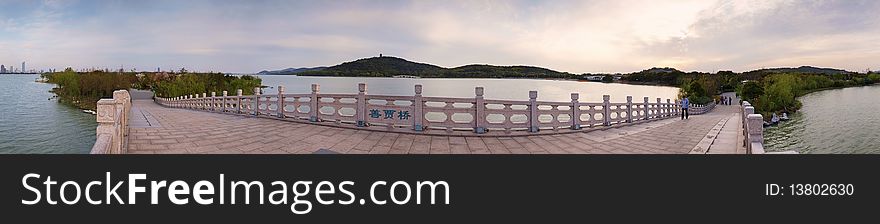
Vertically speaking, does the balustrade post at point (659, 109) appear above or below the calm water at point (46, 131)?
above

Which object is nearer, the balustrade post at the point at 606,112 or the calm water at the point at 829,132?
the balustrade post at the point at 606,112

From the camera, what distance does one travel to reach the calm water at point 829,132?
23.5 m

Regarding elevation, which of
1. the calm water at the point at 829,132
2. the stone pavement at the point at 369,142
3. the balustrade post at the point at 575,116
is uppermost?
the balustrade post at the point at 575,116

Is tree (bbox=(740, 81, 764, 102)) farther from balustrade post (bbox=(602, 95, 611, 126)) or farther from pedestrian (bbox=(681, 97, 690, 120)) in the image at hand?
balustrade post (bbox=(602, 95, 611, 126))

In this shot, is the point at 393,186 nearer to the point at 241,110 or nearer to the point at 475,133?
the point at 475,133

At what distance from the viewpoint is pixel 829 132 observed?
28078 millimetres

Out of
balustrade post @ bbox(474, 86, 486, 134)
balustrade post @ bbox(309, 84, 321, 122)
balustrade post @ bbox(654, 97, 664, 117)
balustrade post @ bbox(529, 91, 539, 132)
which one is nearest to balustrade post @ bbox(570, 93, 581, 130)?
balustrade post @ bbox(529, 91, 539, 132)

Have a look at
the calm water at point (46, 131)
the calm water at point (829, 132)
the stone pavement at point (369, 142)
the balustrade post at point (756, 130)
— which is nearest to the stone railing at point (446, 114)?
the stone pavement at point (369, 142)

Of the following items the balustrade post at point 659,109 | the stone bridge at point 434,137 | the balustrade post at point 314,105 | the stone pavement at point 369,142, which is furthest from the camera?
the balustrade post at point 659,109

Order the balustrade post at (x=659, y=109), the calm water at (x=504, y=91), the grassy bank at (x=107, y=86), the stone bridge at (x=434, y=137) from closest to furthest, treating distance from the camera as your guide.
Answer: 1. the stone bridge at (x=434, y=137)
2. the balustrade post at (x=659, y=109)
3. the grassy bank at (x=107, y=86)
4. the calm water at (x=504, y=91)

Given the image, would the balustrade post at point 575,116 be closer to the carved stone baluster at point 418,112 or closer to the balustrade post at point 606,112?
the balustrade post at point 606,112

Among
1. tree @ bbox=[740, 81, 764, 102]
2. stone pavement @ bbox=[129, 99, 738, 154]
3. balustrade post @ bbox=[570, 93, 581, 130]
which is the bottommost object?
stone pavement @ bbox=[129, 99, 738, 154]

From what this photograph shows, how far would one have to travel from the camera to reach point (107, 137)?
10.9 feet

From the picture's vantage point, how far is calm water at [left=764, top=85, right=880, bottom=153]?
23.5m
